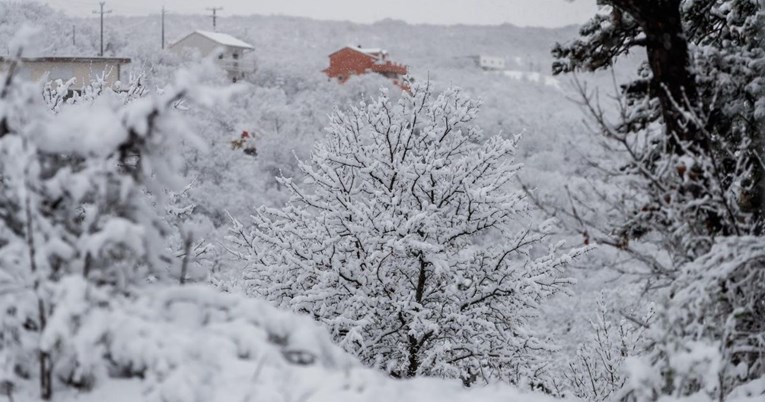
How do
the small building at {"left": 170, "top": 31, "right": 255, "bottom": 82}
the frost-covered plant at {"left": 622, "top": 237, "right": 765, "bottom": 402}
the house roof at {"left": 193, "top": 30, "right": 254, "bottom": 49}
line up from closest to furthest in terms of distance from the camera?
the frost-covered plant at {"left": 622, "top": 237, "right": 765, "bottom": 402}, the small building at {"left": 170, "top": 31, "right": 255, "bottom": 82}, the house roof at {"left": 193, "top": 30, "right": 254, "bottom": 49}

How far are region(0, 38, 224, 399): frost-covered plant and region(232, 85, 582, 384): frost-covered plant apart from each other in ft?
A: 18.3

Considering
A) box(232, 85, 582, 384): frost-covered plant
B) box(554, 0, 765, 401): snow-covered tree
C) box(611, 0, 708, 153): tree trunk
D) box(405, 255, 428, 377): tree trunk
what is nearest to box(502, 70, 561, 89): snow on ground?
box(232, 85, 582, 384): frost-covered plant

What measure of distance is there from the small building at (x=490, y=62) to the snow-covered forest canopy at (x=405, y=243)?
293 feet

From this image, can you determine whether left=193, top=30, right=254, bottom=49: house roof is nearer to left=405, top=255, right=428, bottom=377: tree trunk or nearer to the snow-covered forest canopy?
the snow-covered forest canopy

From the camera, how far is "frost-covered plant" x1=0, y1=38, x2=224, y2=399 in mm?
3027

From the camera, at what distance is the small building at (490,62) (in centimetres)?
10038

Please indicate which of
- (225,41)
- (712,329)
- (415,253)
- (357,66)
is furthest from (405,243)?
(225,41)

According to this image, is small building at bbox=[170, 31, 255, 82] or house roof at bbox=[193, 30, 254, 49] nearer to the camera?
small building at bbox=[170, 31, 255, 82]

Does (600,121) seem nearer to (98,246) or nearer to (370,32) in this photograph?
(98,246)

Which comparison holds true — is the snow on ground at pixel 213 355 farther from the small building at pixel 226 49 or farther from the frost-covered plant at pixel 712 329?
the small building at pixel 226 49

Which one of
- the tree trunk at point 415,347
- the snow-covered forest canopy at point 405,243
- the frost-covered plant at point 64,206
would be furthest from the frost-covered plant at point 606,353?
the frost-covered plant at point 64,206

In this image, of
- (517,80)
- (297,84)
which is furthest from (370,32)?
(297,84)

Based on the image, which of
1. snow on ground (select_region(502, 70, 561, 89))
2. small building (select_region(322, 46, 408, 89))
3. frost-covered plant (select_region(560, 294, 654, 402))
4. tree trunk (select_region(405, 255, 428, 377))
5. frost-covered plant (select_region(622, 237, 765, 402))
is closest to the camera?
frost-covered plant (select_region(622, 237, 765, 402))

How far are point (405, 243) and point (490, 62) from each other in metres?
101
